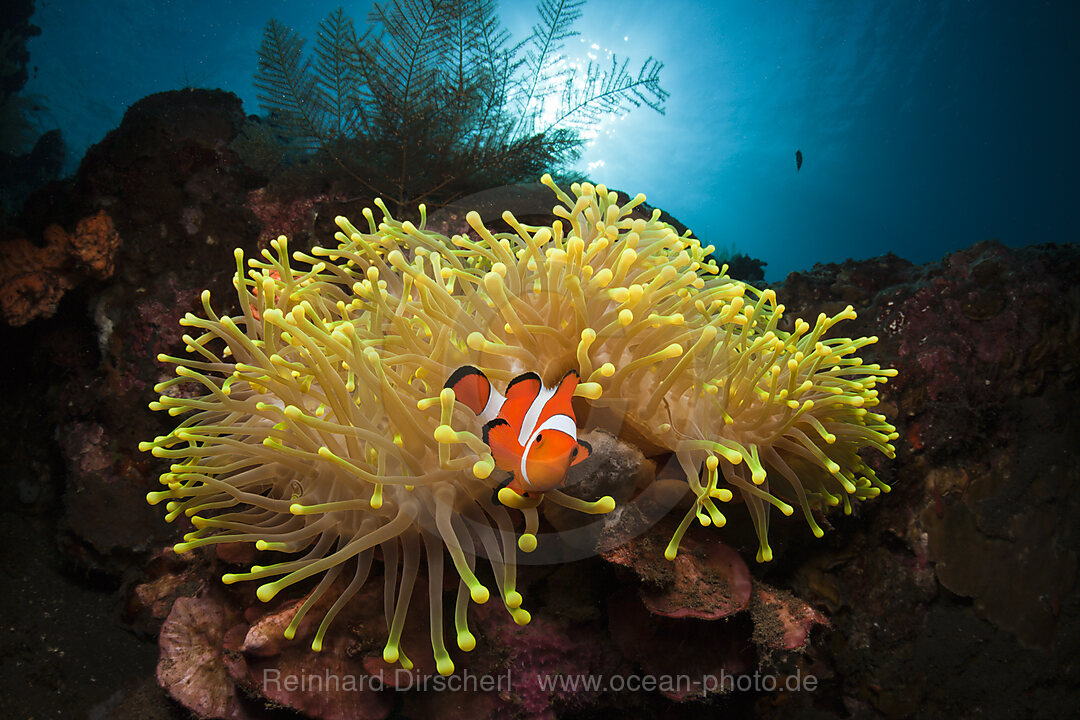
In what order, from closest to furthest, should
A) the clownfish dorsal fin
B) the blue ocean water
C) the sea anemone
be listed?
the clownfish dorsal fin, the sea anemone, the blue ocean water

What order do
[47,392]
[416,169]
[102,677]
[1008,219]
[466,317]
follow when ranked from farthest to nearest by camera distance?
1. [1008,219]
2. [416,169]
3. [47,392]
4. [102,677]
5. [466,317]

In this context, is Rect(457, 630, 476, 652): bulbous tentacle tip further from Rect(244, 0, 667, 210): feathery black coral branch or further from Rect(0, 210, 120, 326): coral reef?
Rect(0, 210, 120, 326): coral reef

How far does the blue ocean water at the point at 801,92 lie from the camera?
24.2m

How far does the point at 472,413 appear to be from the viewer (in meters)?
1.16

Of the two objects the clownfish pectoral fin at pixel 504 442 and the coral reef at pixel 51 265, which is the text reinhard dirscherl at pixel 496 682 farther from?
the coral reef at pixel 51 265

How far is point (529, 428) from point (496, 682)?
2.87ft

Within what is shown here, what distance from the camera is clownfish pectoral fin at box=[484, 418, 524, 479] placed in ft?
2.89

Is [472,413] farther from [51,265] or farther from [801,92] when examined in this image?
[801,92]

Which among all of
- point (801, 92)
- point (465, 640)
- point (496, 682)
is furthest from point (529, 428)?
point (801, 92)

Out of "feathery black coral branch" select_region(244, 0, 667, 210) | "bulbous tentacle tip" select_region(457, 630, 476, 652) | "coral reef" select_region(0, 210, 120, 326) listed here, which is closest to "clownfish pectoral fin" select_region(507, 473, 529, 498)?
"bulbous tentacle tip" select_region(457, 630, 476, 652)

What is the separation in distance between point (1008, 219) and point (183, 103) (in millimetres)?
59449

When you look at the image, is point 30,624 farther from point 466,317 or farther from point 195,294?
point 466,317

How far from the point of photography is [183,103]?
3164 mm

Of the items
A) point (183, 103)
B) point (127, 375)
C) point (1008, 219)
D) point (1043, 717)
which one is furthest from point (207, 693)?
point (1008, 219)
